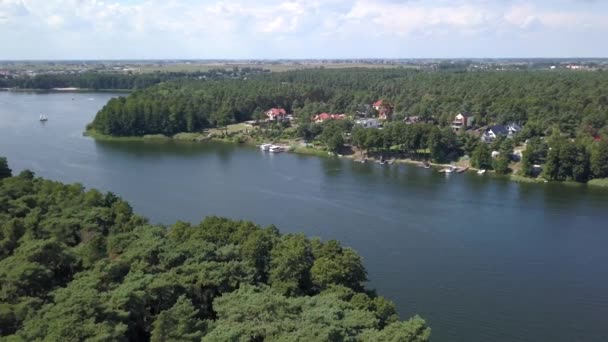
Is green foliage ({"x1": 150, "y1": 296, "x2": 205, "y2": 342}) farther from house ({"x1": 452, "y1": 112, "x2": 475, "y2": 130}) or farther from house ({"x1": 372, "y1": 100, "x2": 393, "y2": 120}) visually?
house ({"x1": 372, "y1": 100, "x2": 393, "y2": 120})

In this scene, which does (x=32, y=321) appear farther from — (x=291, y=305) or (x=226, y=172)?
(x=226, y=172)

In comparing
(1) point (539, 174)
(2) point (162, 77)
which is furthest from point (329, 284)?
(2) point (162, 77)

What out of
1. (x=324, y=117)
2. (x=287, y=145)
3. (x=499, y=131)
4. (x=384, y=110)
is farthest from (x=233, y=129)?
(x=499, y=131)

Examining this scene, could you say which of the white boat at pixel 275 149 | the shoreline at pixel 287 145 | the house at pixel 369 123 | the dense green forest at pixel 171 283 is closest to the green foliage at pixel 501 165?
the shoreline at pixel 287 145

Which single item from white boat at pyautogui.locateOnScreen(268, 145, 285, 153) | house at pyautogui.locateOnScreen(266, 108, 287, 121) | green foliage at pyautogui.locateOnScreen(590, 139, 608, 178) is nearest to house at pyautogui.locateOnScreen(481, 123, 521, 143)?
green foliage at pyautogui.locateOnScreen(590, 139, 608, 178)

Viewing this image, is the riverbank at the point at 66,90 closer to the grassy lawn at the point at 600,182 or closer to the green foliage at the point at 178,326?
the grassy lawn at the point at 600,182
